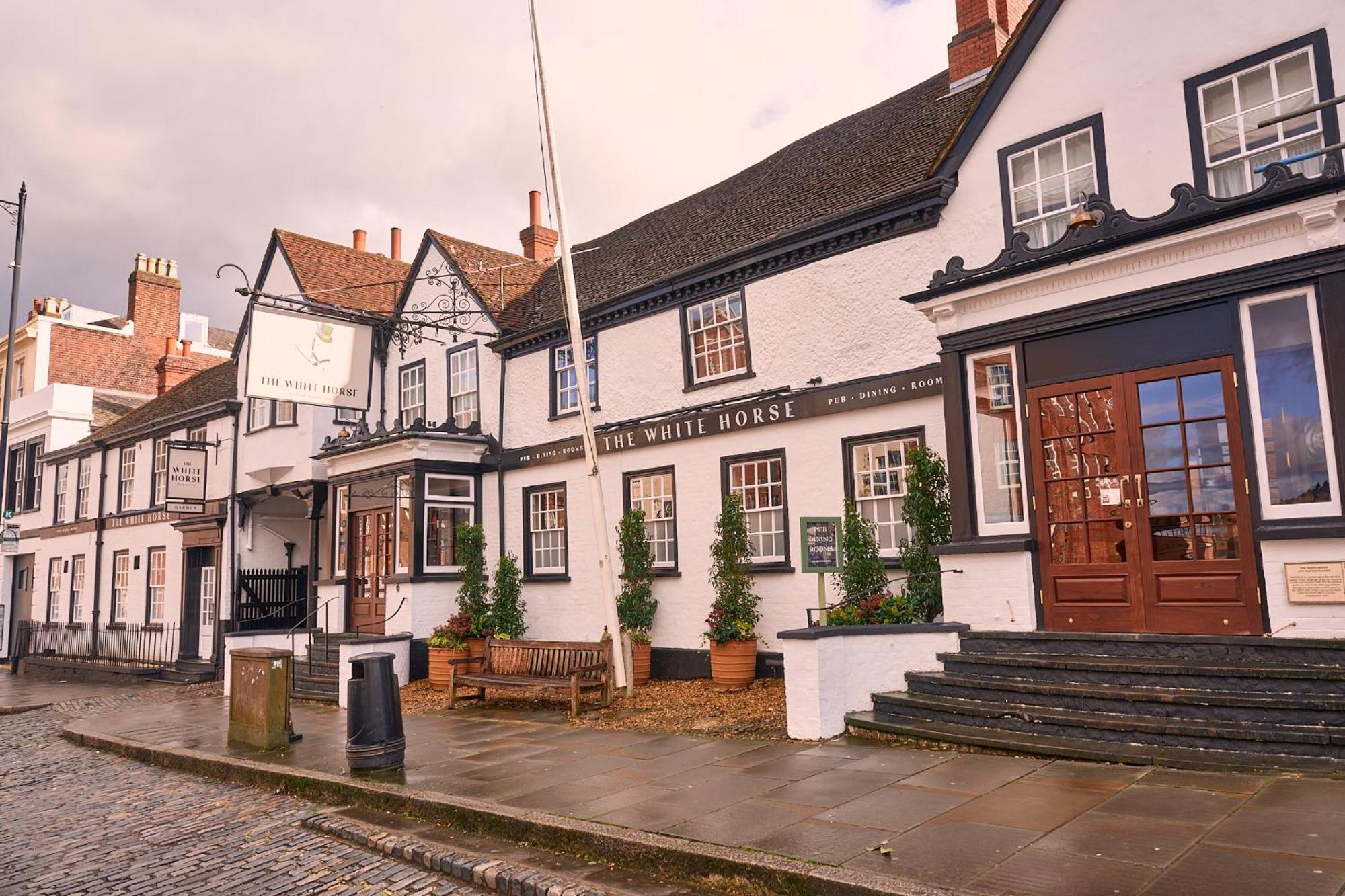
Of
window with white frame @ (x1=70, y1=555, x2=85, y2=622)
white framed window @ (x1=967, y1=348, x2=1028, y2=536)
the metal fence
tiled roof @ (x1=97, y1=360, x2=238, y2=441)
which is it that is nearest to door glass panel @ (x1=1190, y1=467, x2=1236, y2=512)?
white framed window @ (x1=967, y1=348, x2=1028, y2=536)

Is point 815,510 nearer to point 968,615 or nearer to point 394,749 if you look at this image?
point 968,615

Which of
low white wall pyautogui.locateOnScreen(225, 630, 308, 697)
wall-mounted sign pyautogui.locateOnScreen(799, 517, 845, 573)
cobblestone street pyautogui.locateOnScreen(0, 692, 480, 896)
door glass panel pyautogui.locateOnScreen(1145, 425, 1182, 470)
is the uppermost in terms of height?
door glass panel pyautogui.locateOnScreen(1145, 425, 1182, 470)

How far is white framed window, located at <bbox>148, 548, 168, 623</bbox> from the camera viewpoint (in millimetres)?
25250

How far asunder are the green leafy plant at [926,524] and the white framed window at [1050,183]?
2.88 m

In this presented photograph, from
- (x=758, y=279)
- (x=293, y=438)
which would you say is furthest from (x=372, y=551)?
(x=758, y=279)

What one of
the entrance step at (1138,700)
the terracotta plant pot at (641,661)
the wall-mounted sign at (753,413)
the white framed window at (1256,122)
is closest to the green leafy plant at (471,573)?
the wall-mounted sign at (753,413)

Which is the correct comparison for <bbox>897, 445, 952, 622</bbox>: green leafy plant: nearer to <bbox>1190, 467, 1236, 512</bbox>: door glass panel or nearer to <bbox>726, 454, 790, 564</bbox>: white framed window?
<bbox>726, 454, 790, 564</bbox>: white framed window

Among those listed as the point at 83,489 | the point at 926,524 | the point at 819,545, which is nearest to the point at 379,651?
the point at 819,545

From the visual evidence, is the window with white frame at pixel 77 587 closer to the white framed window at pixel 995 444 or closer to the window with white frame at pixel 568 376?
the window with white frame at pixel 568 376

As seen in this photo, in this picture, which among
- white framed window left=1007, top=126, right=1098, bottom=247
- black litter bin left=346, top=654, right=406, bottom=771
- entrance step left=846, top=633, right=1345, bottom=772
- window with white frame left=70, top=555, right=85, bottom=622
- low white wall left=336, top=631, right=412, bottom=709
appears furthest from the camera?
window with white frame left=70, top=555, right=85, bottom=622

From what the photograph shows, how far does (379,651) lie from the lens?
16.4 metres

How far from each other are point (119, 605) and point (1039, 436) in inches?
1065

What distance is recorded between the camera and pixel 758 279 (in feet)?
46.4

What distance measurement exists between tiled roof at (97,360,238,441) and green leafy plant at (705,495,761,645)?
15934 mm
